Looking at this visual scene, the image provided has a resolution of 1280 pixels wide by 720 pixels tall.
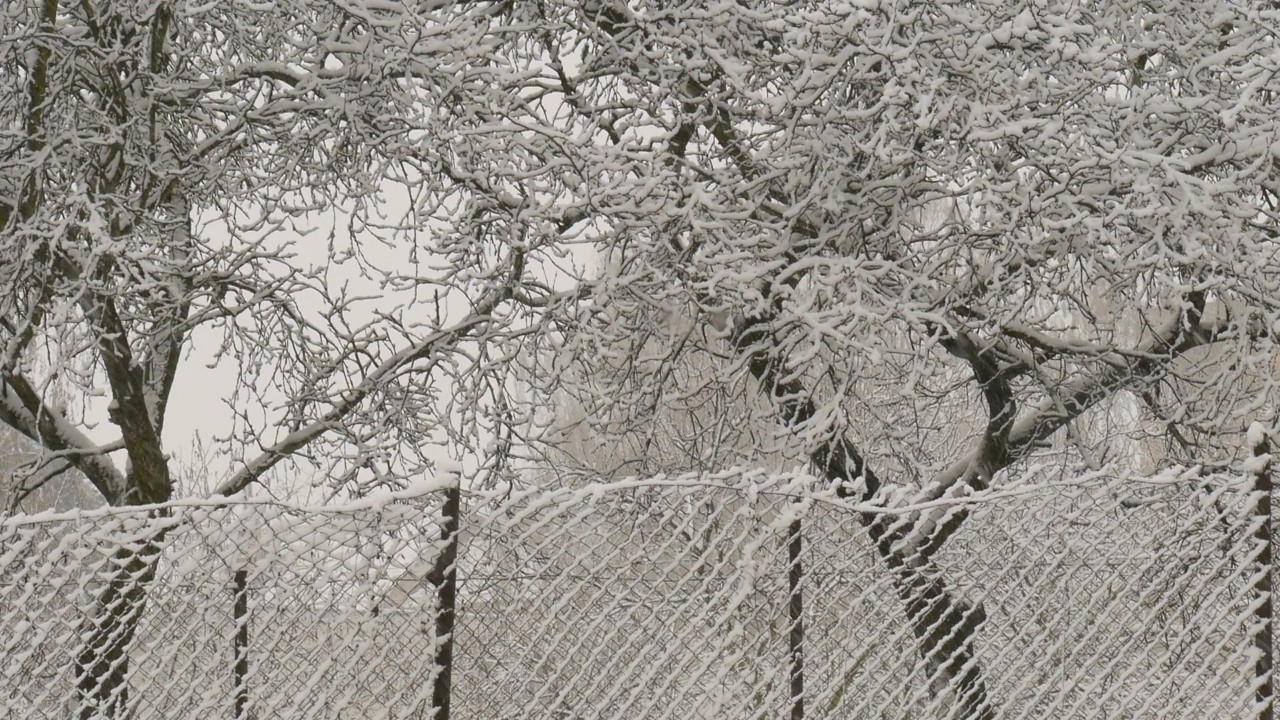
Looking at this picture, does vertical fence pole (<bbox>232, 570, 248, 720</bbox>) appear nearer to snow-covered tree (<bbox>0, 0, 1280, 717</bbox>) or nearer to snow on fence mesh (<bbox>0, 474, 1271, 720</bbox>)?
snow on fence mesh (<bbox>0, 474, 1271, 720</bbox>)

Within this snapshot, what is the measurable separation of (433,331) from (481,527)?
4.91m

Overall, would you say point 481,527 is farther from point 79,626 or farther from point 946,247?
point 946,247

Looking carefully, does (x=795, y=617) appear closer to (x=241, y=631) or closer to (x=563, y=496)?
(x=563, y=496)

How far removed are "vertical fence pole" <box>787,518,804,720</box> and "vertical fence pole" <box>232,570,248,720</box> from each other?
1737 mm

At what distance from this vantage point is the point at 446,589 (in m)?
3.87

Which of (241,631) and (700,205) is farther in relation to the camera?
(700,205)

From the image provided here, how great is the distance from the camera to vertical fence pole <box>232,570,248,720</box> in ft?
13.0

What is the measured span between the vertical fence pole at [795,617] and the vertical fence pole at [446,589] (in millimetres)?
1174

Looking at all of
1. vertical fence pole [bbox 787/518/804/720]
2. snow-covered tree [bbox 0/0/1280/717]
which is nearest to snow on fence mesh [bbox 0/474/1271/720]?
vertical fence pole [bbox 787/518/804/720]

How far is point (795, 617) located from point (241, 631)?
7.76ft

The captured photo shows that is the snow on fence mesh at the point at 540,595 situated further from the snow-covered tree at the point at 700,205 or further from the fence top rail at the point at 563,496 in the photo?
the snow-covered tree at the point at 700,205

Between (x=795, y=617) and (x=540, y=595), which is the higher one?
(x=540, y=595)

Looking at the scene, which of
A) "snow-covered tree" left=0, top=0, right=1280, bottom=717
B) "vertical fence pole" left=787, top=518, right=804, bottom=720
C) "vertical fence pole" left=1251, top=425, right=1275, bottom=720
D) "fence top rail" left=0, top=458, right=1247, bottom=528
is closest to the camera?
"fence top rail" left=0, top=458, right=1247, bottom=528

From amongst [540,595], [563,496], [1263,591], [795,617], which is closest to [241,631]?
[540,595]
